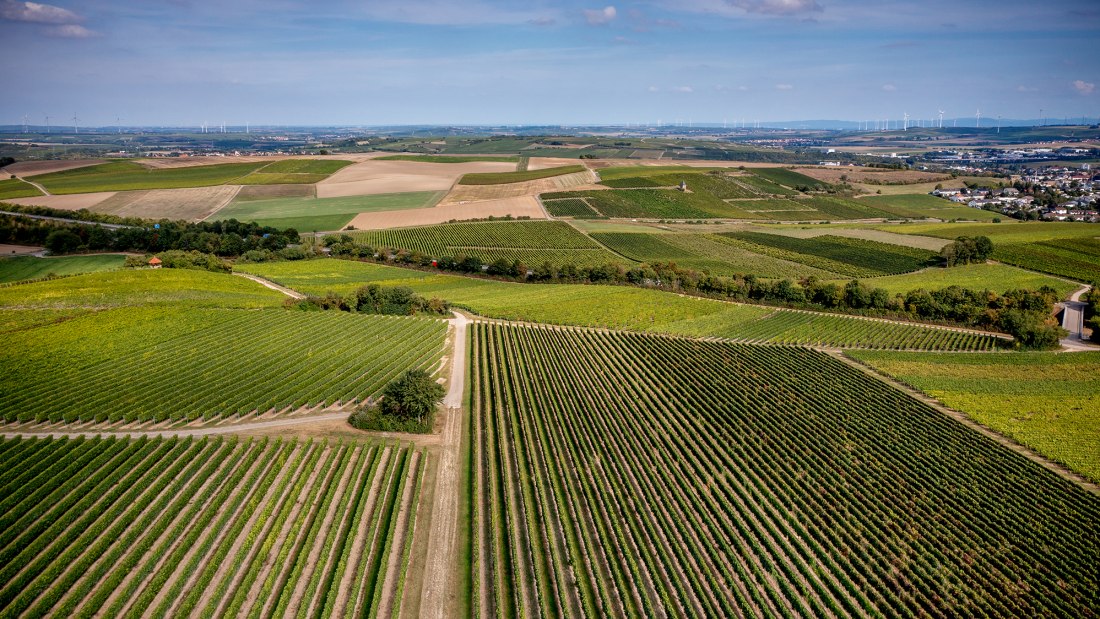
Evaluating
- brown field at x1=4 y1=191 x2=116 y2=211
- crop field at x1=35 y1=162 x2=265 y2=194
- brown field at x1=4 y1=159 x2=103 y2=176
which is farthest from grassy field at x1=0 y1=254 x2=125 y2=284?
brown field at x1=4 y1=159 x2=103 y2=176

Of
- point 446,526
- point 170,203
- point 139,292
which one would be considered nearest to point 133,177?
point 170,203

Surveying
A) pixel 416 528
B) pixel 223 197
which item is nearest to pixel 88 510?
pixel 416 528

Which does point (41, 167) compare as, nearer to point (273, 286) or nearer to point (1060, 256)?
point (273, 286)

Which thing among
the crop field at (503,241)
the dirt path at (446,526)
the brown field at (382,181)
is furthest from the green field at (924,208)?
the dirt path at (446,526)

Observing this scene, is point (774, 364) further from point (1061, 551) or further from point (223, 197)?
point (223, 197)

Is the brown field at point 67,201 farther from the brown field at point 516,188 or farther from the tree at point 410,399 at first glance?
the tree at point 410,399

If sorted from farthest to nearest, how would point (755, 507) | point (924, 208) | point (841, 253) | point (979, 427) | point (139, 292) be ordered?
point (924, 208), point (841, 253), point (139, 292), point (979, 427), point (755, 507)
